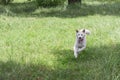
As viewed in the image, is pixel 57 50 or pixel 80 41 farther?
pixel 57 50

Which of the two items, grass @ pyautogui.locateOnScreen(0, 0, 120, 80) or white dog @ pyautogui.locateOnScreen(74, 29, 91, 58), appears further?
white dog @ pyautogui.locateOnScreen(74, 29, 91, 58)

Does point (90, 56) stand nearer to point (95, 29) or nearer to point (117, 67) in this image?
point (117, 67)

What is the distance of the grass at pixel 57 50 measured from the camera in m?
9.12

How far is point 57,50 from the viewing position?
11.8 m

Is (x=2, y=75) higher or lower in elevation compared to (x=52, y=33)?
higher

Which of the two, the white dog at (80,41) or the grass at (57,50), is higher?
the white dog at (80,41)

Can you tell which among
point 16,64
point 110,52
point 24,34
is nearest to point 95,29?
point 24,34

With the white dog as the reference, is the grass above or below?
below

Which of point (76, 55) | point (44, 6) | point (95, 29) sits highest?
point (76, 55)

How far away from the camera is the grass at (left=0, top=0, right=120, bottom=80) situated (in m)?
9.12

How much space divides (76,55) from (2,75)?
8.35 feet

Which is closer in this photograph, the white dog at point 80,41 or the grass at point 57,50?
the grass at point 57,50

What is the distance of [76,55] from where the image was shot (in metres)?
10.7

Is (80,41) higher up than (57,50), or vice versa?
(80,41)
